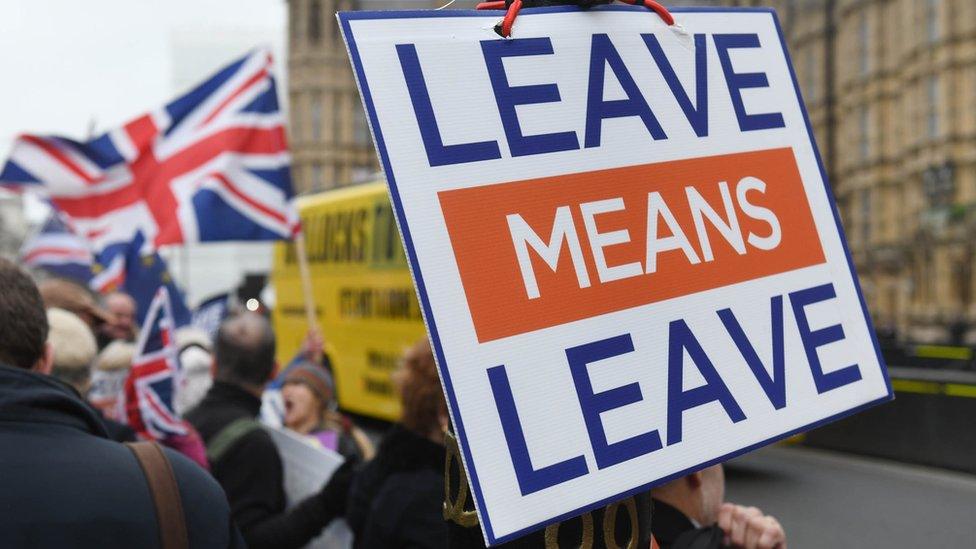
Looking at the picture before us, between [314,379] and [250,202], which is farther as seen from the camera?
[250,202]

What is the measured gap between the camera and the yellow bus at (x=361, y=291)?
12.8 meters

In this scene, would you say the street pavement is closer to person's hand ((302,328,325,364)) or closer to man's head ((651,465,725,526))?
person's hand ((302,328,325,364))

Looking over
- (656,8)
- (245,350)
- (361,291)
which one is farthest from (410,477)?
(361,291)

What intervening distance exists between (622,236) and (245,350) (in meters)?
2.51

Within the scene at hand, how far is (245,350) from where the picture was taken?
12.5ft

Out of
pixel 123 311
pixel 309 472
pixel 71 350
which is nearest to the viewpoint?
pixel 71 350

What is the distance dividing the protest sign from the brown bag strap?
159cm

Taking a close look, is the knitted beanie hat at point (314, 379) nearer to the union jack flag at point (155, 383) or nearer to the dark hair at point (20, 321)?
the union jack flag at point (155, 383)

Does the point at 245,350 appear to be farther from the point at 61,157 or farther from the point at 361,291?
the point at 361,291

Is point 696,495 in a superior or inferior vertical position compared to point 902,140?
inferior

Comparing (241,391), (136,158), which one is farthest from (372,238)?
(241,391)

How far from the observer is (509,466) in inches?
53.5

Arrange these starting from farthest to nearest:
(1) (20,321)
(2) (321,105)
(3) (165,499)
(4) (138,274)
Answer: (2) (321,105) < (4) (138,274) < (1) (20,321) < (3) (165,499)

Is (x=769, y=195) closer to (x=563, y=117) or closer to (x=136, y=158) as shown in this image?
(x=563, y=117)
